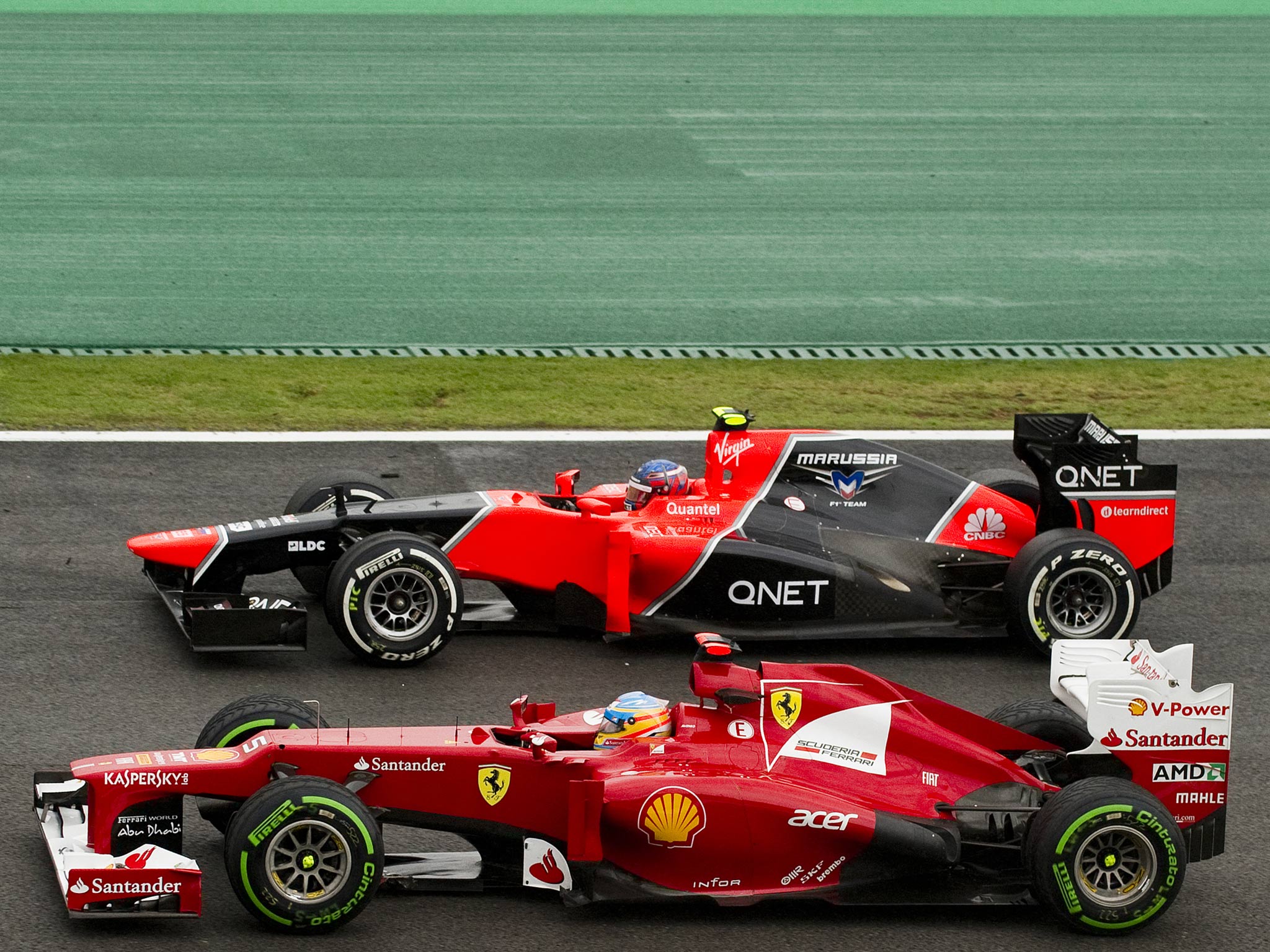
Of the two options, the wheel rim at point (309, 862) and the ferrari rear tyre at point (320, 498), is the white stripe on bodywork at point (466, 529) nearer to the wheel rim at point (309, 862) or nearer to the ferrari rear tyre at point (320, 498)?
the ferrari rear tyre at point (320, 498)

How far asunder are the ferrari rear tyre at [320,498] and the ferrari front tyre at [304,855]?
168 inches

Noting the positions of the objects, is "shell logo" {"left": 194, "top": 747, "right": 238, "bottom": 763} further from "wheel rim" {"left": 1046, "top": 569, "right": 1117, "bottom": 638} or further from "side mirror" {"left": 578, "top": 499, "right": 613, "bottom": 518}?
"wheel rim" {"left": 1046, "top": 569, "right": 1117, "bottom": 638}

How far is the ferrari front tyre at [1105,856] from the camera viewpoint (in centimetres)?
756

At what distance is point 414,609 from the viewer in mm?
10461

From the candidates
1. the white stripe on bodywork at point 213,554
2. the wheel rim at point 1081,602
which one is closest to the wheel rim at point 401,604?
the white stripe on bodywork at point 213,554

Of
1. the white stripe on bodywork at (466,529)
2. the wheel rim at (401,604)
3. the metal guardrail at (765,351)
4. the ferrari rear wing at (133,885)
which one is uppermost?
the metal guardrail at (765,351)

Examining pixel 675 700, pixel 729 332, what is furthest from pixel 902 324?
pixel 675 700

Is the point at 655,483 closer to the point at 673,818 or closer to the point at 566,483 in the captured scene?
the point at 566,483

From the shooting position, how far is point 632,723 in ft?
26.2

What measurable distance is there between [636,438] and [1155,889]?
7.70m

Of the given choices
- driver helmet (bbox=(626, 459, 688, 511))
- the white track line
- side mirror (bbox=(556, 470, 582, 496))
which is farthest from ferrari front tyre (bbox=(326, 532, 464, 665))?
the white track line

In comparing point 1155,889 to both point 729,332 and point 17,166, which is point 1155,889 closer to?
point 729,332

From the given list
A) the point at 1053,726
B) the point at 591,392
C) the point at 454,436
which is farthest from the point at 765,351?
the point at 1053,726

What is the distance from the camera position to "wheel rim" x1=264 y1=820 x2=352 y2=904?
287 inches
